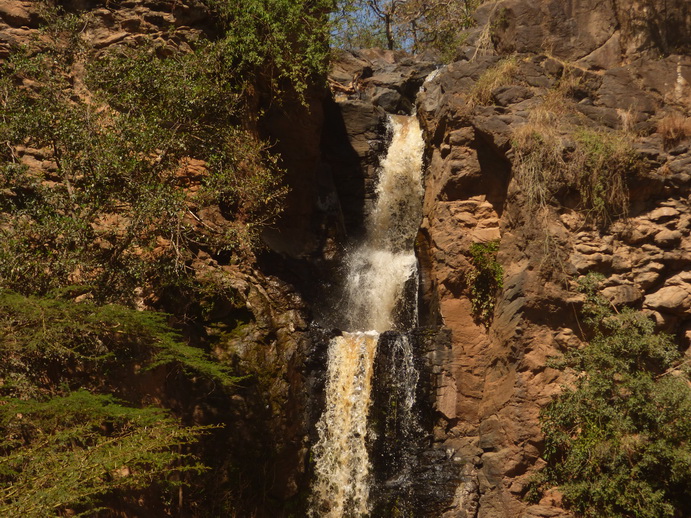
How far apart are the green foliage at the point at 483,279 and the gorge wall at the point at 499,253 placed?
159mm

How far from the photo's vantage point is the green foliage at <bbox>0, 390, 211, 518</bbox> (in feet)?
18.0

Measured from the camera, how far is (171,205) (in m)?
9.77

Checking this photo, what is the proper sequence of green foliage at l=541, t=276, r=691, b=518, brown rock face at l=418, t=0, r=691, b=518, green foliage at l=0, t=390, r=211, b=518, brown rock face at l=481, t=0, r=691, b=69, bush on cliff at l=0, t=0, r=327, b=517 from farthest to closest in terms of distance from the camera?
brown rock face at l=481, t=0, r=691, b=69, brown rock face at l=418, t=0, r=691, b=518, green foliage at l=541, t=276, r=691, b=518, bush on cliff at l=0, t=0, r=327, b=517, green foliage at l=0, t=390, r=211, b=518

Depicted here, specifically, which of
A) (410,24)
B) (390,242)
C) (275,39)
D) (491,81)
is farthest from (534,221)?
(410,24)

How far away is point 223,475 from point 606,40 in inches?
489

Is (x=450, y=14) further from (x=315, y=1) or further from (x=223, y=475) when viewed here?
(x=223, y=475)

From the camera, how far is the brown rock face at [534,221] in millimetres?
10586

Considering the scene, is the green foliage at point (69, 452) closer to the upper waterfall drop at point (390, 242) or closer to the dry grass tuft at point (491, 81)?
the upper waterfall drop at point (390, 242)

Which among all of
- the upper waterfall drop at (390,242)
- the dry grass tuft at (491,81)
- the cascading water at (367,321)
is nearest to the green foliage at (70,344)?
the cascading water at (367,321)

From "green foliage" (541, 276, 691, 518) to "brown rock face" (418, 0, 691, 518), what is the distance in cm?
34

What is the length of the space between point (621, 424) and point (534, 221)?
3.94 metres

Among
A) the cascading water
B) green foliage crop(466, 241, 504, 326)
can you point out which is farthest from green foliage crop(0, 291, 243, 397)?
green foliage crop(466, 241, 504, 326)

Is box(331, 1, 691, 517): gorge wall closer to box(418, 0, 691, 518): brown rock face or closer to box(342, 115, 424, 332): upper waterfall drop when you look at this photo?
box(418, 0, 691, 518): brown rock face

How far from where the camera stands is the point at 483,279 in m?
12.4
